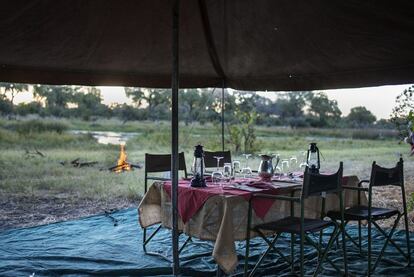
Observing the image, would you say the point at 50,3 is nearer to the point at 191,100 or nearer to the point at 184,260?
the point at 184,260

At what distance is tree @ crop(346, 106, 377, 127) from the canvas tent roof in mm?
2477

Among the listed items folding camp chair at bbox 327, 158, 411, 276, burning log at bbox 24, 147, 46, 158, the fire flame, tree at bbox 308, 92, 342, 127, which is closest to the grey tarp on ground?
folding camp chair at bbox 327, 158, 411, 276

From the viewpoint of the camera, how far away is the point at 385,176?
3.91m

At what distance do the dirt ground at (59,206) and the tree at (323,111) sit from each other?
1.58 meters

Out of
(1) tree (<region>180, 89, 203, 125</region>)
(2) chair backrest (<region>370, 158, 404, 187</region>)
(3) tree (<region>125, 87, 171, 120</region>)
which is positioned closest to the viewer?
(2) chair backrest (<region>370, 158, 404, 187</region>)

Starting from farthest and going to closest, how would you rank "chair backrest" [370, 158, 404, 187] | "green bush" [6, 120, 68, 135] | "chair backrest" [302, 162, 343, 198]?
1. "green bush" [6, 120, 68, 135]
2. "chair backrest" [370, 158, 404, 187]
3. "chair backrest" [302, 162, 343, 198]

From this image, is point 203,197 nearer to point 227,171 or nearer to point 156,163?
point 227,171

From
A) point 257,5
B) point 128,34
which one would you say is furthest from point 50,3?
point 257,5

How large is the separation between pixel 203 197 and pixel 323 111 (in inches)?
208

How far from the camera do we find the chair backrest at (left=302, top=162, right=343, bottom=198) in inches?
127

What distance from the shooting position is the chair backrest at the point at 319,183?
3233mm

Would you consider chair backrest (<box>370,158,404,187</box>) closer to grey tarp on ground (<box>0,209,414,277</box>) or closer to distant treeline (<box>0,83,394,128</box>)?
grey tarp on ground (<box>0,209,414,277</box>)

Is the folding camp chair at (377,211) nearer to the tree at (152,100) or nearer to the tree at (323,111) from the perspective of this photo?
the tree at (323,111)

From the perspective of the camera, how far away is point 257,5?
442 centimetres
